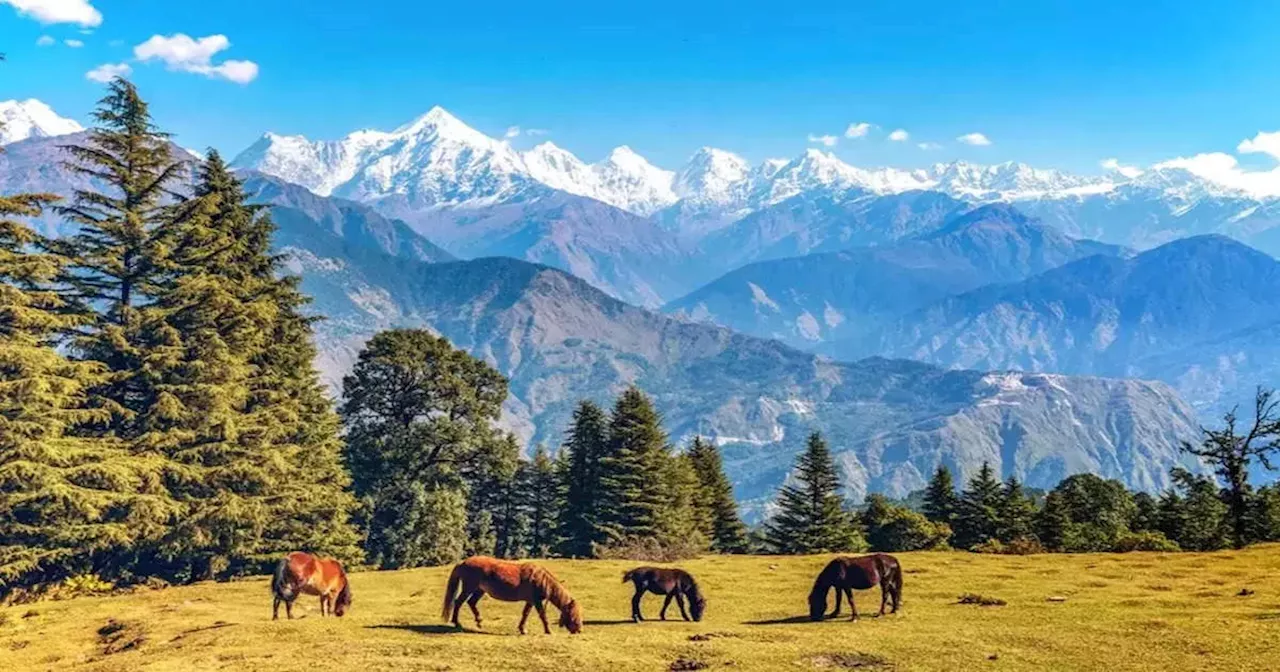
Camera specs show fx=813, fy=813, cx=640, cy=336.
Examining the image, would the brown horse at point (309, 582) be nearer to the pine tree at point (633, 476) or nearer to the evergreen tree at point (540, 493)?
the pine tree at point (633, 476)

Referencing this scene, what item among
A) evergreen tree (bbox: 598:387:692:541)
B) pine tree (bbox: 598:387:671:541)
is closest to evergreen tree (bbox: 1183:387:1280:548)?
evergreen tree (bbox: 598:387:692:541)

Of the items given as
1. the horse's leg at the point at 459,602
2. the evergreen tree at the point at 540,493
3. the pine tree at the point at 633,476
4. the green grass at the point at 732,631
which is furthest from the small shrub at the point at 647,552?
the evergreen tree at the point at 540,493

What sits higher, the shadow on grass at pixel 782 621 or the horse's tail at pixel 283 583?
the horse's tail at pixel 283 583

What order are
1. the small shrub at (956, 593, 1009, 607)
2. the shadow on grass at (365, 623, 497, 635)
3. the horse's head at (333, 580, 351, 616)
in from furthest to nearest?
the small shrub at (956, 593, 1009, 607), the horse's head at (333, 580, 351, 616), the shadow on grass at (365, 623, 497, 635)

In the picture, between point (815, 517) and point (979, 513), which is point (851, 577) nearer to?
point (815, 517)

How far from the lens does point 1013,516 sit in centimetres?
8481

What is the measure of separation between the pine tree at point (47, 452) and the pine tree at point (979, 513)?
75.1 metres

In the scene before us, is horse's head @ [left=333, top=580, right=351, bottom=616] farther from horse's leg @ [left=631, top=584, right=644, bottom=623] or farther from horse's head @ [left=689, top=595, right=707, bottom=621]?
horse's head @ [left=689, top=595, right=707, bottom=621]

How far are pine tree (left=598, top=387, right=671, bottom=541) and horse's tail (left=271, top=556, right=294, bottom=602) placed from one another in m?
41.7

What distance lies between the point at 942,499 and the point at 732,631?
79.7m

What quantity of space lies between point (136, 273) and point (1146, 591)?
47.8 metres

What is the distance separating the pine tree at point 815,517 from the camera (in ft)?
279

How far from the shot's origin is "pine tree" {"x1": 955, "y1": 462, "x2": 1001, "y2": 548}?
84.8 metres

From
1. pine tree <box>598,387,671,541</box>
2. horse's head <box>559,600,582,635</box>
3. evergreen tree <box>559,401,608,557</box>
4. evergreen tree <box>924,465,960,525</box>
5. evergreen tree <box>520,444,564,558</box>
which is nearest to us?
horse's head <box>559,600,582,635</box>
